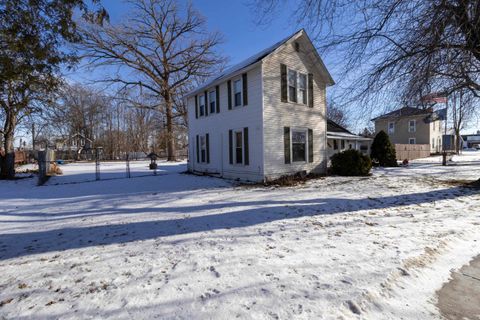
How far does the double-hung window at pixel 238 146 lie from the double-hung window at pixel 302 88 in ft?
11.4

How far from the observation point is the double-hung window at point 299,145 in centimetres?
1214

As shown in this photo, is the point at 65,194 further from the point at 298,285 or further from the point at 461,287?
the point at 461,287

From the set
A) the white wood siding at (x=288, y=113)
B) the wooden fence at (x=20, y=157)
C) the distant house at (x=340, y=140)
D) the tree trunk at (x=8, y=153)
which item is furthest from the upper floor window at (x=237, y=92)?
the wooden fence at (x=20, y=157)

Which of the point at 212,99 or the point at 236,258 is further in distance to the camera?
the point at 212,99

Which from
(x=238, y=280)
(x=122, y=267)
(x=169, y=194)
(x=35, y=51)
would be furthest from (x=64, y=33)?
(x=169, y=194)

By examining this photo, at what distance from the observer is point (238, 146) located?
39.5ft

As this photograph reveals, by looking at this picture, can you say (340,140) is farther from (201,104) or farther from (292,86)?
(201,104)

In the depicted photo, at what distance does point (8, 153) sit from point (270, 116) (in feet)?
49.5

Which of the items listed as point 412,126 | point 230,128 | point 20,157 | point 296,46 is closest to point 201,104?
point 230,128

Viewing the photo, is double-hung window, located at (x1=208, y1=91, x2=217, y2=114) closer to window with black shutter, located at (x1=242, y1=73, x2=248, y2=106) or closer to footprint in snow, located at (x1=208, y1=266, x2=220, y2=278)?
window with black shutter, located at (x1=242, y1=73, x2=248, y2=106)

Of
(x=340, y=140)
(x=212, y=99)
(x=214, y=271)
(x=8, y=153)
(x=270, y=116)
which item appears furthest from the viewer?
(x=340, y=140)

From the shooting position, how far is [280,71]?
450 inches

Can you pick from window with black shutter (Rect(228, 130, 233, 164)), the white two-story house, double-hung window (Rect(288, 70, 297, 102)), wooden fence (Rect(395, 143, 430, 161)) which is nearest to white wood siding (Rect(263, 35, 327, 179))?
the white two-story house

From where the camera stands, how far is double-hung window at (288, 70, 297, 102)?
39.1 ft
